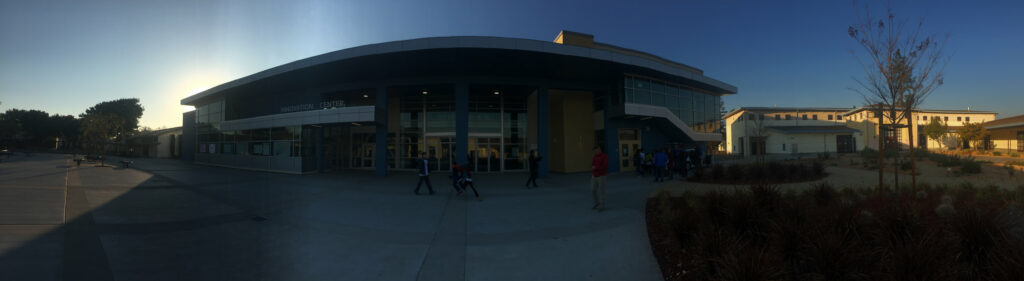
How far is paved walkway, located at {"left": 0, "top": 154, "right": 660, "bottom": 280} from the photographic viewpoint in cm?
371

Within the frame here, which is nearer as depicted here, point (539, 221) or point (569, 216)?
point (539, 221)

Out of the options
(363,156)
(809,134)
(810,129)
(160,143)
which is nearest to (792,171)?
(363,156)

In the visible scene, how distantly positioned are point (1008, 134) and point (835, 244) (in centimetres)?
5120

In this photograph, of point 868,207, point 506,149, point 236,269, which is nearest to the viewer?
point 236,269

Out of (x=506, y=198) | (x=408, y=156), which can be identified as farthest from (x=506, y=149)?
(x=506, y=198)

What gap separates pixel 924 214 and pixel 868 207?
48.3 inches

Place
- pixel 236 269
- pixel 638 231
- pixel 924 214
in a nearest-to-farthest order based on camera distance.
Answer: pixel 236 269 → pixel 924 214 → pixel 638 231

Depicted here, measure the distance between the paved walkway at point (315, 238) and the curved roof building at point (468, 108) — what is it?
25.3 ft

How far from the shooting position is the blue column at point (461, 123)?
15031mm

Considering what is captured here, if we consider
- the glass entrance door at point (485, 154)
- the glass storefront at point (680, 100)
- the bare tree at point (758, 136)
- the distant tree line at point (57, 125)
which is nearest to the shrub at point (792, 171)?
the bare tree at point (758, 136)

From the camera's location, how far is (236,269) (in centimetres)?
375

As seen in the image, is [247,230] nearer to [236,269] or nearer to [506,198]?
[236,269]

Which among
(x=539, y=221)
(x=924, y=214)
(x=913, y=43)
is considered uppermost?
(x=913, y=43)

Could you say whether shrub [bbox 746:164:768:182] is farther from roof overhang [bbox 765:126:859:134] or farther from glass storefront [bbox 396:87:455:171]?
roof overhang [bbox 765:126:859:134]
